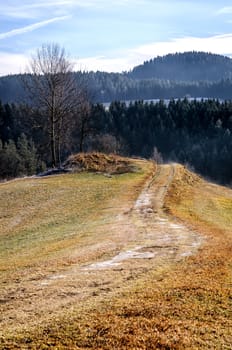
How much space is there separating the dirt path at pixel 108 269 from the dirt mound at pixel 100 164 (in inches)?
822

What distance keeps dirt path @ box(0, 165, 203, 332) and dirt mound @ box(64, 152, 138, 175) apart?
20.9 metres

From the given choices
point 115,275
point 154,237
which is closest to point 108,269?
point 115,275

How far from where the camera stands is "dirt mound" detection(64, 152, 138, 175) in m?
44.9

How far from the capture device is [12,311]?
9.53 meters

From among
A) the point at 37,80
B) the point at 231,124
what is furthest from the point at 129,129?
the point at 37,80

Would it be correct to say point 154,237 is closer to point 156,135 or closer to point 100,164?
point 100,164

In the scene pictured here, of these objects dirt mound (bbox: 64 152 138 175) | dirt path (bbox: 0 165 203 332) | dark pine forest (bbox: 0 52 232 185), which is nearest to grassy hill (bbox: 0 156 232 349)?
dirt path (bbox: 0 165 203 332)

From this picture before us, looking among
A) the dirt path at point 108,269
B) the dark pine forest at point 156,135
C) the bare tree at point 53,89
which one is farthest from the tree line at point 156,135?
the dirt path at point 108,269

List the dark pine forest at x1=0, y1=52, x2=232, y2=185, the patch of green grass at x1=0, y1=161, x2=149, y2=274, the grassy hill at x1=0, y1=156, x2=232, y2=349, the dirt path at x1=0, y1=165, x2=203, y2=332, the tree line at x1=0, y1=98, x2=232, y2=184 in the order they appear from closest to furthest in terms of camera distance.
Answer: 1. the grassy hill at x1=0, y1=156, x2=232, y2=349
2. the dirt path at x1=0, y1=165, x2=203, y2=332
3. the patch of green grass at x1=0, y1=161, x2=149, y2=274
4. the dark pine forest at x1=0, y1=52, x2=232, y2=185
5. the tree line at x1=0, y1=98, x2=232, y2=184

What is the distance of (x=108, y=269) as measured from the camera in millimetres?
13156

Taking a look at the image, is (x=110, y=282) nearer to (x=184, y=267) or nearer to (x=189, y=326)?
(x=184, y=267)

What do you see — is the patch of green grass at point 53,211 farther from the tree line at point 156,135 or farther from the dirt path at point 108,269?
the tree line at point 156,135

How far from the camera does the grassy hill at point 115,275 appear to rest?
26.9 ft

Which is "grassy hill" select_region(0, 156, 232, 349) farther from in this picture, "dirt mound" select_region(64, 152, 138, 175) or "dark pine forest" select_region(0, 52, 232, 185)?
"dark pine forest" select_region(0, 52, 232, 185)
